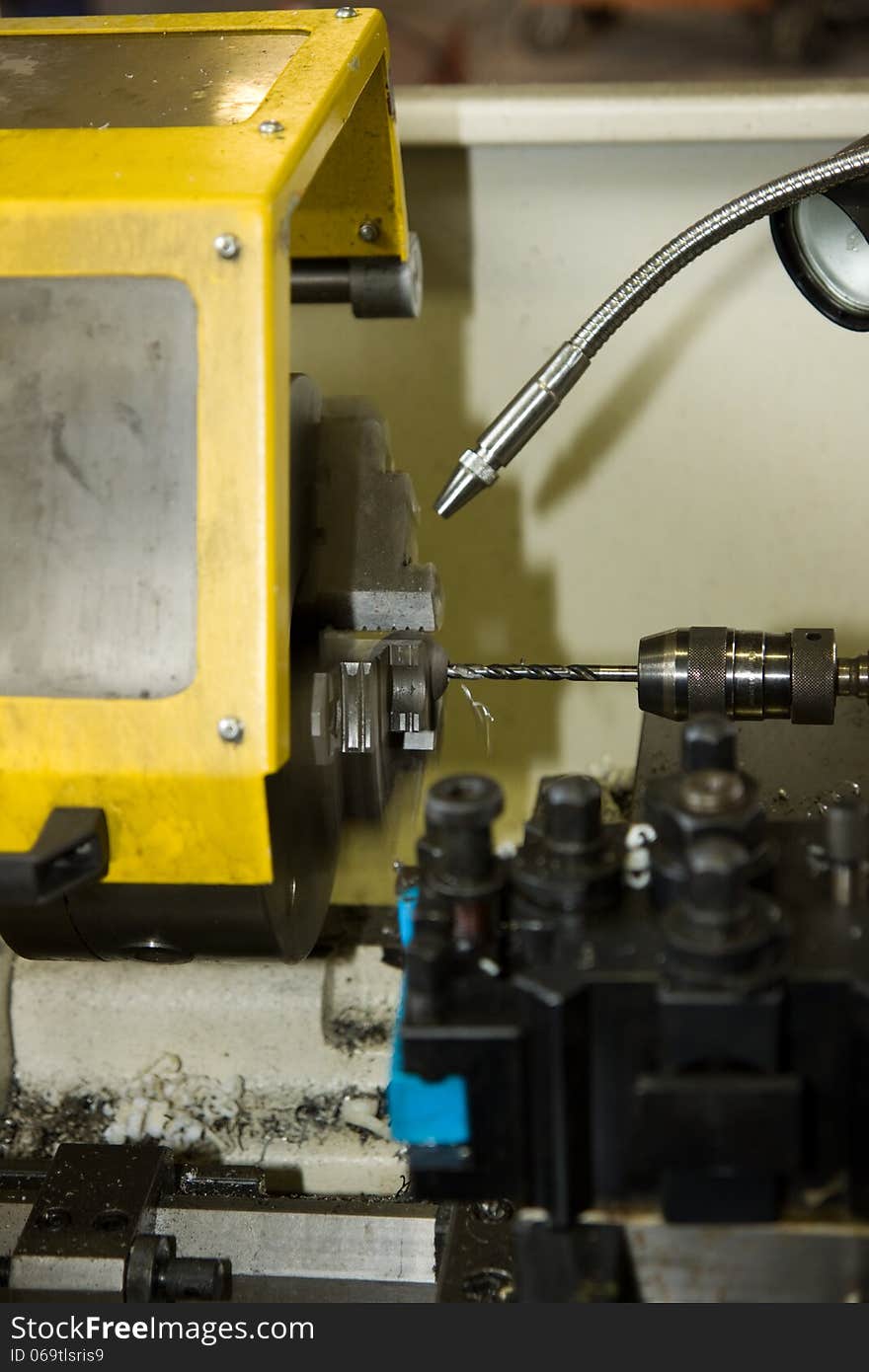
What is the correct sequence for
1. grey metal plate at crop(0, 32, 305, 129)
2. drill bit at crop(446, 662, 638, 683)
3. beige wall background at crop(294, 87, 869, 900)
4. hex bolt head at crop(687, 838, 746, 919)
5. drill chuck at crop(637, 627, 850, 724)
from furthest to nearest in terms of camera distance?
beige wall background at crop(294, 87, 869, 900) < drill bit at crop(446, 662, 638, 683) < drill chuck at crop(637, 627, 850, 724) < grey metal plate at crop(0, 32, 305, 129) < hex bolt head at crop(687, 838, 746, 919)

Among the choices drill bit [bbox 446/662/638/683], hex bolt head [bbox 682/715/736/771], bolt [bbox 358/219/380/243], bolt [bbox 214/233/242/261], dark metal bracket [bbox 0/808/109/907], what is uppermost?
bolt [bbox 358/219/380/243]

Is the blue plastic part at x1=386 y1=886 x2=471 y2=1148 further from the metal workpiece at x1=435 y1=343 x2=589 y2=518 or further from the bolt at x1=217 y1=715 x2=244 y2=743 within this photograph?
the metal workpiece at x1=435 y1=343 x2=589 y2=518

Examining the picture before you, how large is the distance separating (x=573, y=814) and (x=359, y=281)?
586 mm

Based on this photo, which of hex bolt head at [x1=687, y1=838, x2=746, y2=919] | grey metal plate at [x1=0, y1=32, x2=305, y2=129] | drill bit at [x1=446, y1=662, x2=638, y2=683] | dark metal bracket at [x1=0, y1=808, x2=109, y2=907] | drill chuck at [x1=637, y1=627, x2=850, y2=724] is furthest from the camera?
drill bit at [x1=446, y1=662, x2=638, y2=683]

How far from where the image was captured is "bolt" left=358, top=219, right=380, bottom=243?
1041mm

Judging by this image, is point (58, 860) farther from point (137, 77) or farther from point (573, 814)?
point (137, 77)

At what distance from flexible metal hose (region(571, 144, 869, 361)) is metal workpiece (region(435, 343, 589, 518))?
17 millimetres

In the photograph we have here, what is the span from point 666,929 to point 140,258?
407 millimetres

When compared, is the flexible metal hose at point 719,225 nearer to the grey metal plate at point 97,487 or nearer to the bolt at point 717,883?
the grey metal plate at point 97,487

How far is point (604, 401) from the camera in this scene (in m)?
1.44

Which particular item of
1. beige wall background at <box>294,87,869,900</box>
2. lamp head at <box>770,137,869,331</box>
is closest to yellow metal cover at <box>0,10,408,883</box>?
lamp head at <box>770,137,869,331</box>

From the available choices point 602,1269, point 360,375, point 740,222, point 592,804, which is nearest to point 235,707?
point 592,804

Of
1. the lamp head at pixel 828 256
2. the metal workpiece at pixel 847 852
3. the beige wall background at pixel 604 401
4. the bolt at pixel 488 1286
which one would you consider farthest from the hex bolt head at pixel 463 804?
the beige wall background at pixel 604 401

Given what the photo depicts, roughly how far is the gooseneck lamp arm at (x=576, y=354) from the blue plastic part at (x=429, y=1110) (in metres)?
0.47
